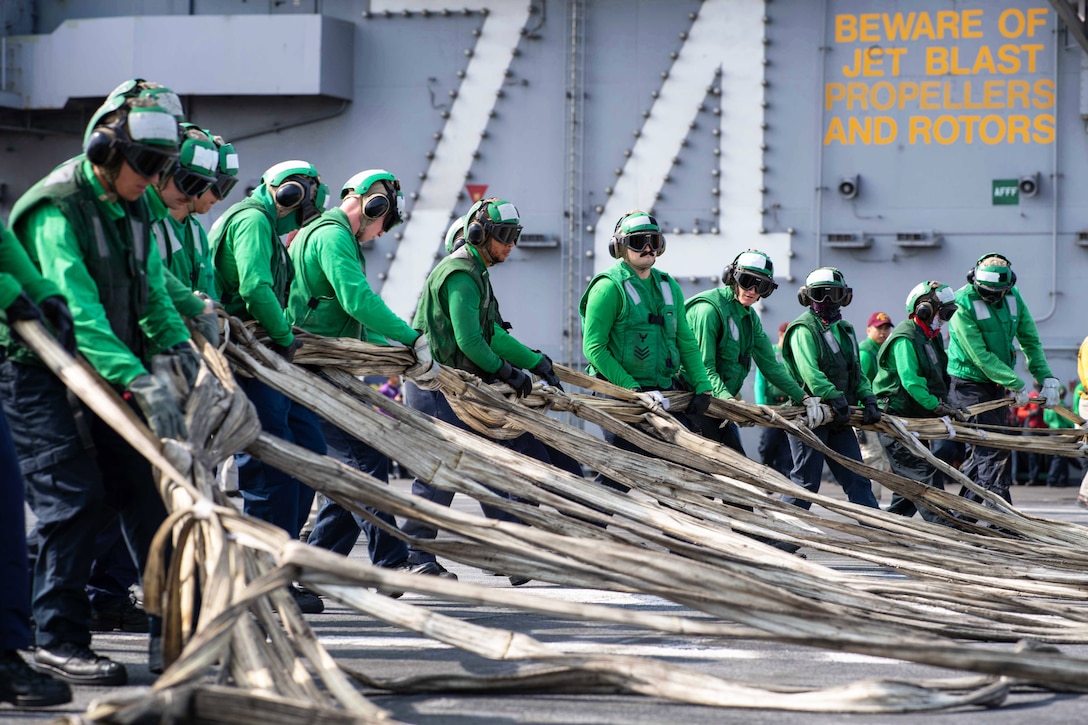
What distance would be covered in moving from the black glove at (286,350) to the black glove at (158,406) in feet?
6.19

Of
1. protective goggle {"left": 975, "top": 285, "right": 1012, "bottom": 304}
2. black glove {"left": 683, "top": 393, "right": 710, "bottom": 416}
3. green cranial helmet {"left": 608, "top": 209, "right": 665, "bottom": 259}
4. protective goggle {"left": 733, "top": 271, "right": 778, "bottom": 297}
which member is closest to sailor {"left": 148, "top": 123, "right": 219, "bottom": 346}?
green cranial helmet {"left": 608, "top": 209, "right": 665, "bottom": 259}

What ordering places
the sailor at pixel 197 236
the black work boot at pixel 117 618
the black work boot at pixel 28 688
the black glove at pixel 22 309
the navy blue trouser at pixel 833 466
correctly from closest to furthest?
the black work boot at pixel 28 688 → the black glove at pixel 22 309 → the black work boot at pixel 117 618 → the sailor at pixel 197 236 → the navy blue trouser at pixel 833 466

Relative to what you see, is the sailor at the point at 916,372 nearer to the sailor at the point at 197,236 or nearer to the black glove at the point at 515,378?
the black glove at the point at 515,378

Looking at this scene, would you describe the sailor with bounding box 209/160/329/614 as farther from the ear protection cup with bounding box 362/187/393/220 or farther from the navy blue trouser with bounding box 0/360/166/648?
the navy blue trouser with bounding box 0/360/166/648

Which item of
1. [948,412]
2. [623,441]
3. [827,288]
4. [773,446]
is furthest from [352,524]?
[948,412]

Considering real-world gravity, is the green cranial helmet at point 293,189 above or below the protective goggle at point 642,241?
above

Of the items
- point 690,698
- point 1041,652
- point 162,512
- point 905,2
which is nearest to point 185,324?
point 162,512

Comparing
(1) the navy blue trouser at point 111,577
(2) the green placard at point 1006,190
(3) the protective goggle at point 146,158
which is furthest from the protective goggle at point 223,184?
(2) the green placard at point 1006,190

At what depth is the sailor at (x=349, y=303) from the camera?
22.7 feet

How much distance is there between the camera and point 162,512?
4855 mm

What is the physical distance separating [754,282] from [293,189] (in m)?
3.83

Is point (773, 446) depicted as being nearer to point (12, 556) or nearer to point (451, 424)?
point (451, 424)

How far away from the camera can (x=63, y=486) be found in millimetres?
4621

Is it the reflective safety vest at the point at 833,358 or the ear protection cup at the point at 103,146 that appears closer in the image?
the ear protection cup at the point at 103,146
